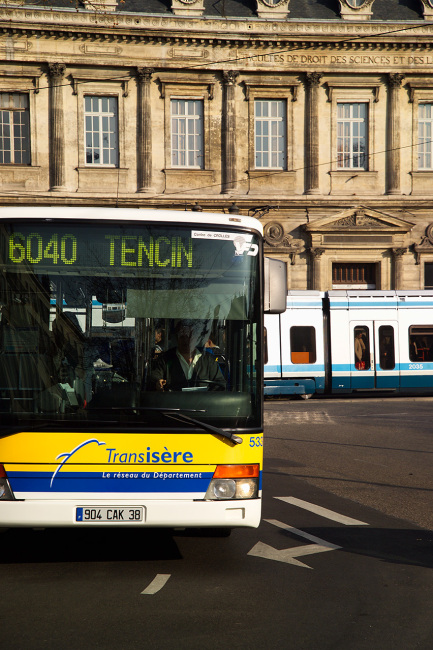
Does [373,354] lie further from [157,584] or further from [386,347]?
[157,584]

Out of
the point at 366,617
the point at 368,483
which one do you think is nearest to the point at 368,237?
the point at 368,483

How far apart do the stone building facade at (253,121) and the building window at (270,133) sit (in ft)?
0.19

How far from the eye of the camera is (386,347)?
1058 inches

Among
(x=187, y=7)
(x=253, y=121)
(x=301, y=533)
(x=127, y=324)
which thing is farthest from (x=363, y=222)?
(x=127, y=324)

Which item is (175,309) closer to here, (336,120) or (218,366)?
(218,366)

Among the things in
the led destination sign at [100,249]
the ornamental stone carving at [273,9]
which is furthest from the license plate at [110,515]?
the ornamental stone carving at [273,9]

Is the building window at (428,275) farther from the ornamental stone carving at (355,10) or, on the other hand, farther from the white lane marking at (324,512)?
the white lane marking at (324,512)

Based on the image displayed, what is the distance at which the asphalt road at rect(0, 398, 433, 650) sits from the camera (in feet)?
15.5

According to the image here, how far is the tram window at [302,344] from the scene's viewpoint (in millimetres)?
26328

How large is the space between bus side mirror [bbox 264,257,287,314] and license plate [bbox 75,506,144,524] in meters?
1.86

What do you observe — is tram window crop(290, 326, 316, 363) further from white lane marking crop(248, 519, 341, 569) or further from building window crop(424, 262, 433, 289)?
white lane marking crop(248, 519, 341, 569)

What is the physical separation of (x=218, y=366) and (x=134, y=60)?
29944 mm

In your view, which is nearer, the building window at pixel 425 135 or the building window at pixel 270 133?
the building window at pixel 270 133

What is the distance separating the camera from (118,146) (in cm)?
3425
